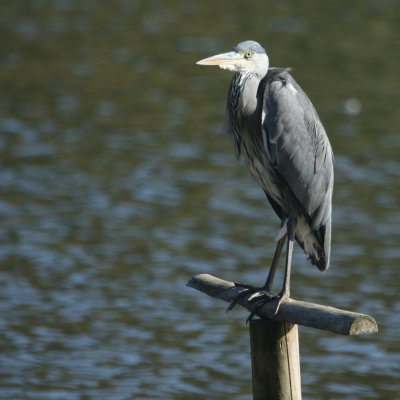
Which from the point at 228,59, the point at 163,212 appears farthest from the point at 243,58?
the point at 163,212

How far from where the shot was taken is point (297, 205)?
555 centimetres

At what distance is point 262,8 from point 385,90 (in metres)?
5.78

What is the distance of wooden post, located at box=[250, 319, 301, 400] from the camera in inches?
186

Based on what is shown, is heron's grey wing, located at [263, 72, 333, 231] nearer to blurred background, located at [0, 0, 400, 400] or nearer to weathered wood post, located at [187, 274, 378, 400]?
weathered wood post, located at [187, 274, 378, 400]

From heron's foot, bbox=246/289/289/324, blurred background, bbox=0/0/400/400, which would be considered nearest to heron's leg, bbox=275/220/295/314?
heron's foot, bbox=246/289/289/324

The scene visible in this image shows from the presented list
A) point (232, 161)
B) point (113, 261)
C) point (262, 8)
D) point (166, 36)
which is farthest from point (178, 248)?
point (262, 8)

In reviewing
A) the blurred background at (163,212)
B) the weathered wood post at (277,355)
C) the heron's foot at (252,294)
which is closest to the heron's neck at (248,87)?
the heron's foot at (252,294)

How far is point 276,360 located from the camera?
15.5 feet

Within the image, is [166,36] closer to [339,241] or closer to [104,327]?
[339,241]

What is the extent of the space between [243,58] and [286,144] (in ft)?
1.77

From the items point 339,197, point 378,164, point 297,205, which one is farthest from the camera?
point 378,164

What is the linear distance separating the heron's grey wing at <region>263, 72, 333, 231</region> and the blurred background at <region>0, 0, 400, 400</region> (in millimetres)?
1988

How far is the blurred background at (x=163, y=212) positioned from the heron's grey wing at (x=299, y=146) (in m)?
1.99

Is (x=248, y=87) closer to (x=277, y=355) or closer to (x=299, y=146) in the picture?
(x=299, y=146)
